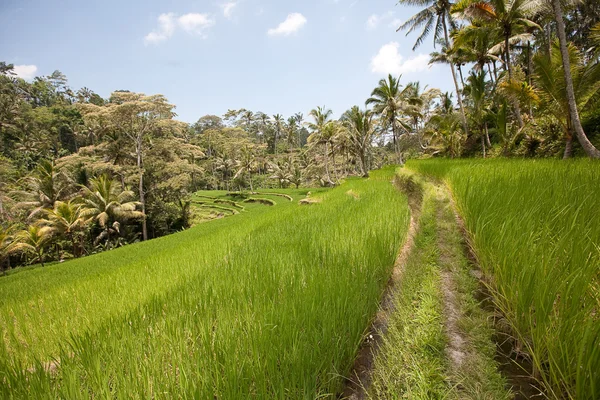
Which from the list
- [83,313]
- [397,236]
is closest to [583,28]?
[397,236]

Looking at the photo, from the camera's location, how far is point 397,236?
139 inches

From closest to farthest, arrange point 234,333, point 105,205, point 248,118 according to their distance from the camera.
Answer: point 234,333 → point 105,205 → point 248,118

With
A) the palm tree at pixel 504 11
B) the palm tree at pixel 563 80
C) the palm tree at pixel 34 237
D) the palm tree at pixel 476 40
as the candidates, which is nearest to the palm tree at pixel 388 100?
the palm tree at pixel 476 40

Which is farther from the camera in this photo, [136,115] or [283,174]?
[283,174]

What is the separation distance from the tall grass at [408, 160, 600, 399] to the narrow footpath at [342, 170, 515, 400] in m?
0.21

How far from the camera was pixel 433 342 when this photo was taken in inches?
63.3

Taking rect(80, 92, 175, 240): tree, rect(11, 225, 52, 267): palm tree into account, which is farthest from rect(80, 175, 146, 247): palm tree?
rect(11, 225, 52, 267): palm tree

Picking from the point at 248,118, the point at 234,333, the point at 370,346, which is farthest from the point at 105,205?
the point at 248,118

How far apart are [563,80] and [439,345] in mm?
8929

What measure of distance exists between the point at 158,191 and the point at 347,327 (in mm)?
23548

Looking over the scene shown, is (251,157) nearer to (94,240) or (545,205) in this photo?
(94,240)

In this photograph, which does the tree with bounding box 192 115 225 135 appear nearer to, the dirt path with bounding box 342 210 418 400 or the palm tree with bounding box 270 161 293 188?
the palm tree with bounding box 270 161 293 188

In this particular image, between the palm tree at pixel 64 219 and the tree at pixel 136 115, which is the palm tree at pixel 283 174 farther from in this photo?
the palm tree at pixel 64 219

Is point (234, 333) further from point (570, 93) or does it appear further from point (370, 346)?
point (570, 93)
